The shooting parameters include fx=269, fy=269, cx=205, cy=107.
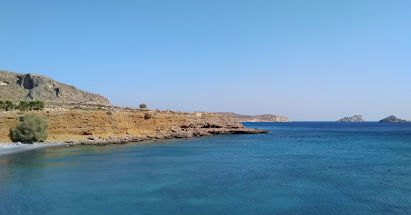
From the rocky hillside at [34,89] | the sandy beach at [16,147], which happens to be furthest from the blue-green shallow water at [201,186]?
the rocky hillside at [34,89]

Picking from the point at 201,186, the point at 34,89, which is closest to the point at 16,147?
the point at 201,186

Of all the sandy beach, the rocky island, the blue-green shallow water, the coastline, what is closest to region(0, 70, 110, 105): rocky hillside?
the rocky island

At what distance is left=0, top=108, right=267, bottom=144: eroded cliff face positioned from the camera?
112ft

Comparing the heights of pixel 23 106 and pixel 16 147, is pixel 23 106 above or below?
above

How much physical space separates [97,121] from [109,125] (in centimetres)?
178

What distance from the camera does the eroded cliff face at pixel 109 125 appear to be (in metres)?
34.2

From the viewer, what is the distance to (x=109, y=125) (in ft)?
129

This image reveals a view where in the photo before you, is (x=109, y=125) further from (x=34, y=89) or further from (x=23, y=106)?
(x=34, y=89)

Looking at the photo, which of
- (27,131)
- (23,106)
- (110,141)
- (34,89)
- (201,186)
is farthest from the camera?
(34,89)

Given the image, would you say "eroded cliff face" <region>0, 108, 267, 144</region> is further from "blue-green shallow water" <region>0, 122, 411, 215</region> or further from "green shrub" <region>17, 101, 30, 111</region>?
"blue-green shallow water" <region>0, 122, 411, 215</region>

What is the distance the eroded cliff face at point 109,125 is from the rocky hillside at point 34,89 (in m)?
23.4

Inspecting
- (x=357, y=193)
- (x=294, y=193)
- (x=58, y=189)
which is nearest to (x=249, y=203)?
(x=294, y=193)

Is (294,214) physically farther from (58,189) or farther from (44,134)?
(44,134)

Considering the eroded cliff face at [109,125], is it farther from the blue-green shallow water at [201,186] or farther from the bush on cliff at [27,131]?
the blue-green shallow water at [201,186]
